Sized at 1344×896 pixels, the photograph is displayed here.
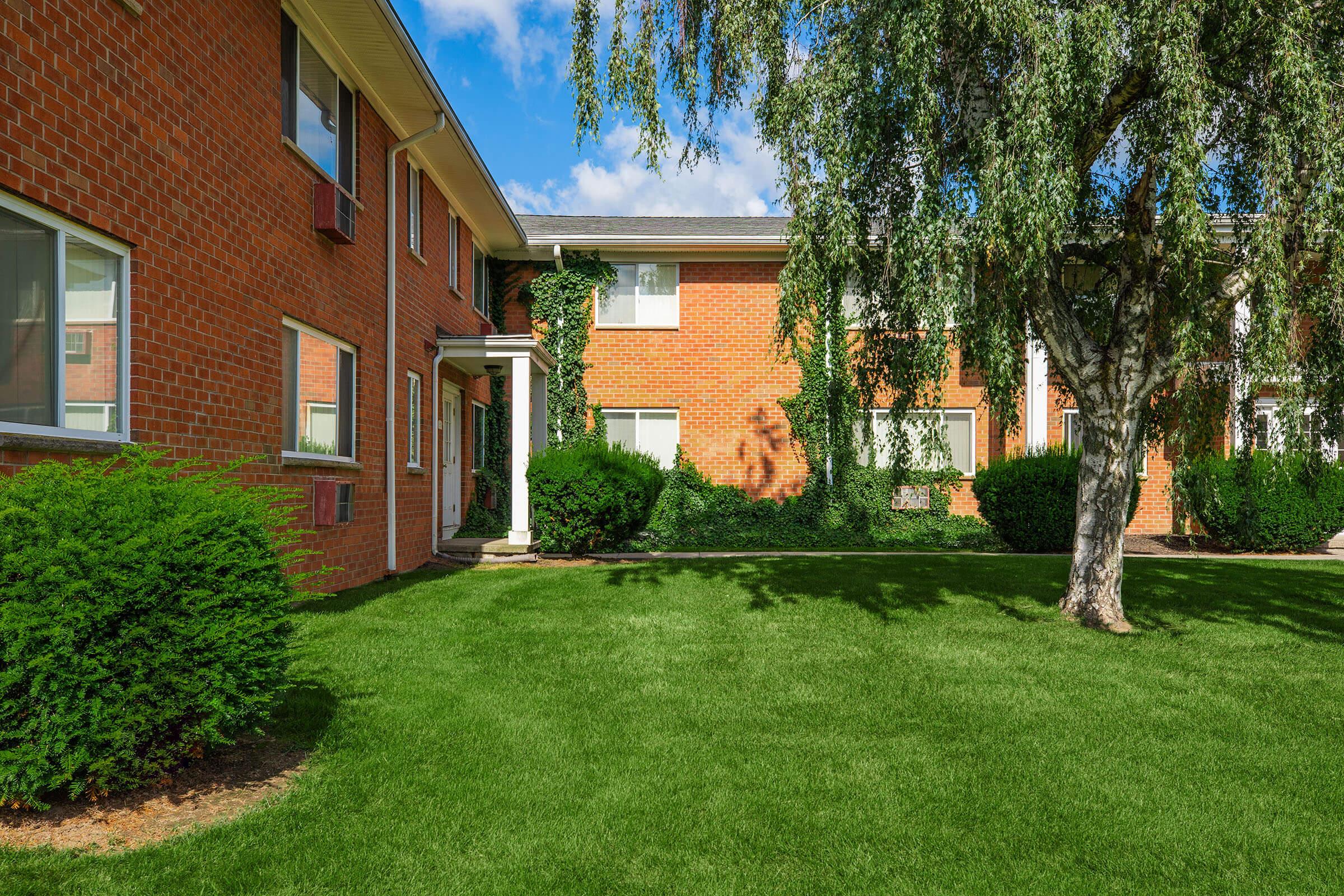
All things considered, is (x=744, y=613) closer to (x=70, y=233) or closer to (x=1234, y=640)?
(x=1234, y=640)

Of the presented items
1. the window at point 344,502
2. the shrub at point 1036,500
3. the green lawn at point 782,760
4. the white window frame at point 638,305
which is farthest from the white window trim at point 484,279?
the shrub at point 1036,500

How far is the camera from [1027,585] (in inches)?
395

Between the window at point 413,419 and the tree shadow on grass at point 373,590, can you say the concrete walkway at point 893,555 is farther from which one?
the window at point 413,419

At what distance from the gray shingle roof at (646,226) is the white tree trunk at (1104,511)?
9.26 m

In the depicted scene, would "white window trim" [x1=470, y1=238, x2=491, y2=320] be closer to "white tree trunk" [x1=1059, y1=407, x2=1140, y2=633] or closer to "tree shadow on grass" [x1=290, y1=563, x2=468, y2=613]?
"tree shadow on grass" [x1=290, y1=563, x2=468, y2=613]

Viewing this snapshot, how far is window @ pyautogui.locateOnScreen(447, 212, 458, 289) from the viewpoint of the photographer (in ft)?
45.3

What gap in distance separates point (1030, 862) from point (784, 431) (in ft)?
44.0

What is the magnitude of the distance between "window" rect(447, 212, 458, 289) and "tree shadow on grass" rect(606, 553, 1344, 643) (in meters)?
5.61

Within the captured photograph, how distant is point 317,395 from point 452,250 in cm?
562

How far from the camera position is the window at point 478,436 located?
51.6ft

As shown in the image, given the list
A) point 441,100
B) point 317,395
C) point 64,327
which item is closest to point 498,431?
point 441,100

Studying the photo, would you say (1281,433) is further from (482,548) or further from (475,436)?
(475,436)

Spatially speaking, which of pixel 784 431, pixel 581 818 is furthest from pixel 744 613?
pixel 784 431

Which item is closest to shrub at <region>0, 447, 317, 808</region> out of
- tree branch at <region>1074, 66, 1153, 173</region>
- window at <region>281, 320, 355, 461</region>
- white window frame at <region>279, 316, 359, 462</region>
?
window at <region>281, 320, 355, 461</region>
